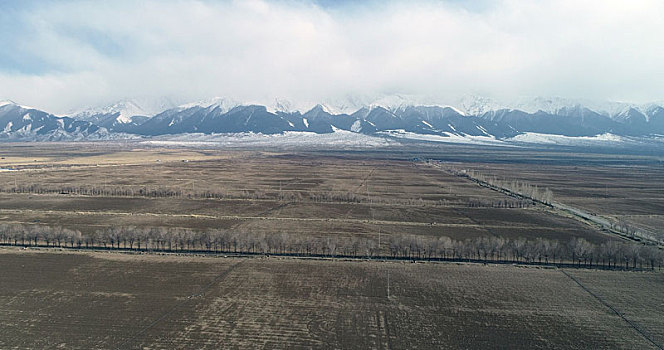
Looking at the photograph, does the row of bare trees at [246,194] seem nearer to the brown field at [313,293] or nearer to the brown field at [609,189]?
the brown field at [313,293]

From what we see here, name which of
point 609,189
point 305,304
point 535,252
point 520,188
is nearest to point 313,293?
point 305,304

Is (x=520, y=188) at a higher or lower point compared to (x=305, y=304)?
higher

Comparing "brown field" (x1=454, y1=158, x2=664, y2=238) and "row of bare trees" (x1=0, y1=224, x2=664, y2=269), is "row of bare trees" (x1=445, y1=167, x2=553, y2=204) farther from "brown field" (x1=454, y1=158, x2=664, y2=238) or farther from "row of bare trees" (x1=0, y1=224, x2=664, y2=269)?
"row of bare trees" (x1=0, y1=224, x2=664, y2=269)

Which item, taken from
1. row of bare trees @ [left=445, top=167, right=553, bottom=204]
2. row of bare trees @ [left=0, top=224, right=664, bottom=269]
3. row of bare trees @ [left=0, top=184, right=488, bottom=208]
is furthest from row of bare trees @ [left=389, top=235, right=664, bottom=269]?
row of bare trees @ [left=445, top=167, right=553, bottom=204]

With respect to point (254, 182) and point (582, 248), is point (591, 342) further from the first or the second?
point (254, 182)

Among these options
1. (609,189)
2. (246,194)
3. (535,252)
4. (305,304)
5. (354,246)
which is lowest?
(305,304)

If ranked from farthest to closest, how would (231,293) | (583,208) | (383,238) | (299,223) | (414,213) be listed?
(583,208) → (414,213) → (299,223) → (383,238) → (231,293)

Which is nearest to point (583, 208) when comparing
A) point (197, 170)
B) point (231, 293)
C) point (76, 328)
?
point (231, 293)

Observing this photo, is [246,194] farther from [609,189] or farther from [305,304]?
[609,189]
